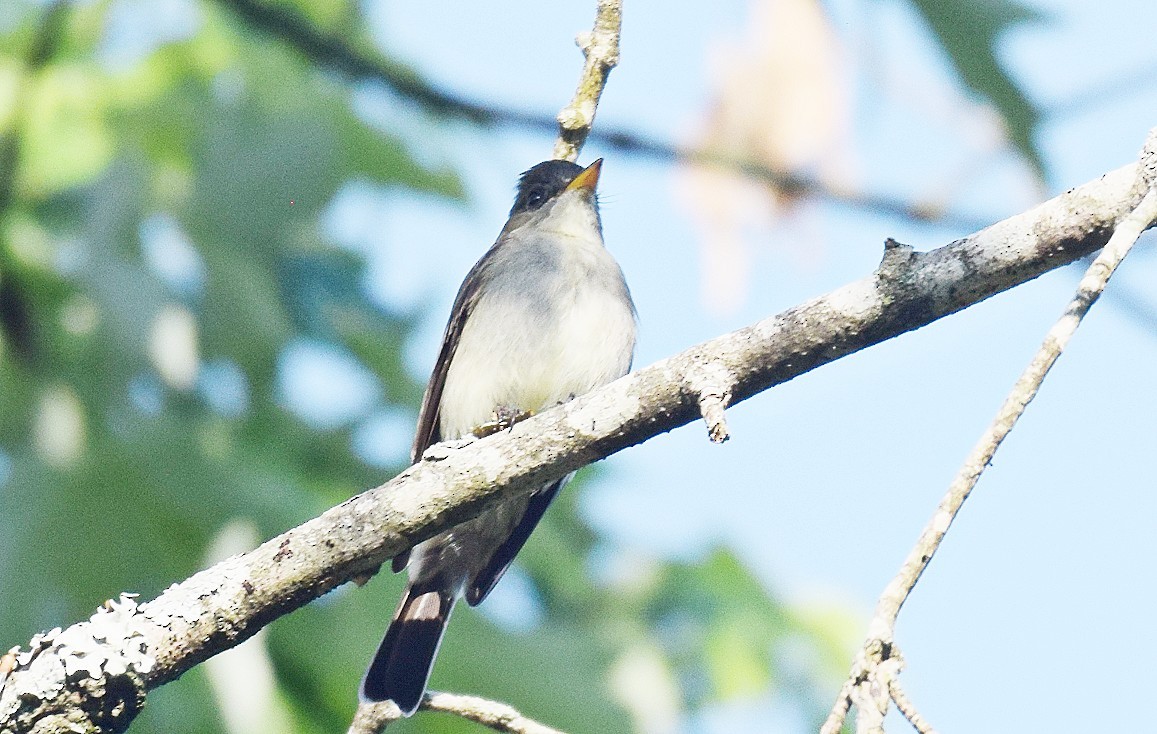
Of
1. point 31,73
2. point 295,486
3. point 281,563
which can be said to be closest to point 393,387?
point 295,486

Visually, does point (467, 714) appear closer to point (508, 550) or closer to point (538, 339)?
point (508, 550)

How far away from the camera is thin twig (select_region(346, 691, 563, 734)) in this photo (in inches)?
121

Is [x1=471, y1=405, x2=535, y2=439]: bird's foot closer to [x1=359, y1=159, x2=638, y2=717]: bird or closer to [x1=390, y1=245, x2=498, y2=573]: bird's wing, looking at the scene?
[x1=359, y1=159, x2=638, y2=717]: bird

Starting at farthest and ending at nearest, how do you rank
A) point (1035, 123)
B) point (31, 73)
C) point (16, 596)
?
point (31, 73)
point (16, 596)
point (1035, 123)

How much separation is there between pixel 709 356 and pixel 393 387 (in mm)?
3447

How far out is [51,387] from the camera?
16.5 ft

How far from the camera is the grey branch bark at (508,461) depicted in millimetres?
2648

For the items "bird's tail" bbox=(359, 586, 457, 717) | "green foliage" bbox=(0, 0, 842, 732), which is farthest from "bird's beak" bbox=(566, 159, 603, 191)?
"bird's tail" bbox=(359, 586, 457, 717)

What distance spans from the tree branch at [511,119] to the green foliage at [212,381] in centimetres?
29

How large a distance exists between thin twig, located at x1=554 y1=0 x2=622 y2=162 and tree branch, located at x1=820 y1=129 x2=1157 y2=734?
6.25ft

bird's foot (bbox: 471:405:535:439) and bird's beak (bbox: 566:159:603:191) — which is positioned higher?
bird's beak (bbox: 566:159:603:191)

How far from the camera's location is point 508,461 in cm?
287

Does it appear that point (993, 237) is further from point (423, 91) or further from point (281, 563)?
point (423, 91)

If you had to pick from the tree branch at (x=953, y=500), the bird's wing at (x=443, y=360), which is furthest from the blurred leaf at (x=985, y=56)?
the bird's wing at (x=443, y=360)
